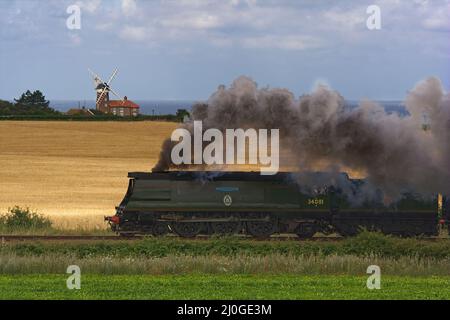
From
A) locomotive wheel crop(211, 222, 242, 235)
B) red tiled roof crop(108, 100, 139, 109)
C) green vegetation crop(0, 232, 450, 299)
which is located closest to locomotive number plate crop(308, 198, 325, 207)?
green vegetation crop(0, 232, 450, 299)

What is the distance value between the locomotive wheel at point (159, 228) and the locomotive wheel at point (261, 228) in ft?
10.7

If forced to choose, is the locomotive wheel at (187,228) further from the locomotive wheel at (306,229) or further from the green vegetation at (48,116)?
the green vegetation at (48,116)

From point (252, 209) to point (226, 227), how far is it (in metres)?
1.24

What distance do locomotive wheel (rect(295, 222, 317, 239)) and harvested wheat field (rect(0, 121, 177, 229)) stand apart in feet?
30.6

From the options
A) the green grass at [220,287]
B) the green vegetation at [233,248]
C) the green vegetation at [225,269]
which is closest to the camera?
the green grass at [220,287]

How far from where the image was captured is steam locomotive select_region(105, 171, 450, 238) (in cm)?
3041

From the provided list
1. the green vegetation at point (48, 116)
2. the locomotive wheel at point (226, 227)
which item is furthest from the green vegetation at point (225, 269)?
the green vegetation at point (48, 116)

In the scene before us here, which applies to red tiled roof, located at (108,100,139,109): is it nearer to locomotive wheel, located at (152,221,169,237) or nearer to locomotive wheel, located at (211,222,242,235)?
locomotive wheel, located at (152,221,169,237)

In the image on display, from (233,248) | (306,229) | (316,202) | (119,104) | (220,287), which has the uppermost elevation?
(119,104)

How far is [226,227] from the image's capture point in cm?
A: 3064

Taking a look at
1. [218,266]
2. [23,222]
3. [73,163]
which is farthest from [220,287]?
[73,163]

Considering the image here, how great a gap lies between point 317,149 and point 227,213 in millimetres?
4626

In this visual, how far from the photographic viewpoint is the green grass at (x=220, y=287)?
1727 cm

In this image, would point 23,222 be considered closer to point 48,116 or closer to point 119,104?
point 48,116
